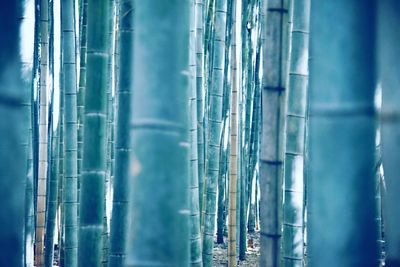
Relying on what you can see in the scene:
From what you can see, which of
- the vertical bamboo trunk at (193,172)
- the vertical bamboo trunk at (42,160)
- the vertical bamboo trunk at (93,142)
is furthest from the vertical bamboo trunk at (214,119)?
the vertical bamboo trunk at (42,160)

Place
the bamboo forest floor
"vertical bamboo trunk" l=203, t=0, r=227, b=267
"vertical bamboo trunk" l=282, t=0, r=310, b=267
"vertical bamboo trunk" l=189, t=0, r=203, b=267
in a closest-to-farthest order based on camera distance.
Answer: "vertical bamboo trunk" l=282, t=0, r=310, b=267, "vertical bamboo trunk" l=189, t=0, r=203, b=267, "vertical bamboo trunk" l=203, t=0, r=227, b=267, the bamboo forest floor

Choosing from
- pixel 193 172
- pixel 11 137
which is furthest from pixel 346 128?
pixel 193 172

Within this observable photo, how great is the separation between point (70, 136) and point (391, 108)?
83.2 inches

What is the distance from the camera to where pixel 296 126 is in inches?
56.2

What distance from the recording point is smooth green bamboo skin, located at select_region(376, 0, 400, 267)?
95 centimetres

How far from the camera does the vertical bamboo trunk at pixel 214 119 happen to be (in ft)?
10.2

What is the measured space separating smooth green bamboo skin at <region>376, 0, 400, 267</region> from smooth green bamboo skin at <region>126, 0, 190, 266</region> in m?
0.40

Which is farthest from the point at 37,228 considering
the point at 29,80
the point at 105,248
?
the point at 29,80

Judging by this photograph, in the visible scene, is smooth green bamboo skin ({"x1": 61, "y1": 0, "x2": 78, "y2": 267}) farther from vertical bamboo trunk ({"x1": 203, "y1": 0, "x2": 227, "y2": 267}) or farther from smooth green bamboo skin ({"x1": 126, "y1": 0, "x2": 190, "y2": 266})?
smooth green bamboo skin ({"x1": 126, "y1": 0, "x2": 190, "y2": 266})

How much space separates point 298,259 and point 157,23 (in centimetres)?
96

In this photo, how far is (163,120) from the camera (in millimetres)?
912

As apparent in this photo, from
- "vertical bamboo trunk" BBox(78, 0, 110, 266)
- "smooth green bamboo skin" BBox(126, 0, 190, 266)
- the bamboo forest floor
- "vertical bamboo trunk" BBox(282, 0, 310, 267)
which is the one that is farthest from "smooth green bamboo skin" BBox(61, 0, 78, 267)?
the bamboo forest floor

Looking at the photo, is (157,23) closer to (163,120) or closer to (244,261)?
(163,120)

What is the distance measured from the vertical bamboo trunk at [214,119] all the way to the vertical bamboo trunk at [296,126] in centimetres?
152
